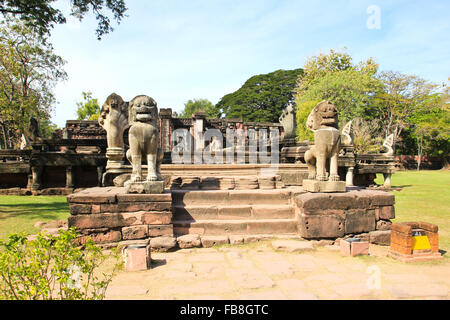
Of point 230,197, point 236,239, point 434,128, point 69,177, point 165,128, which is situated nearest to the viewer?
point 236,239

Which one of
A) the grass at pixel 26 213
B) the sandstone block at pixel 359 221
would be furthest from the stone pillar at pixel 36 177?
the sandstone block at pixel 359 221

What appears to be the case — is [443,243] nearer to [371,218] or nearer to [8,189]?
[371,218]

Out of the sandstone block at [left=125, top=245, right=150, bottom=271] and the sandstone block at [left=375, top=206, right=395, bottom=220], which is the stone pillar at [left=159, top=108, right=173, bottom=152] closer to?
the sandstone block at [left=375, top=206, right=395, bottom=220]

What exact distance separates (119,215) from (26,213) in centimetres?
351

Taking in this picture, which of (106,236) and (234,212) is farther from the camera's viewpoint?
(234,212)

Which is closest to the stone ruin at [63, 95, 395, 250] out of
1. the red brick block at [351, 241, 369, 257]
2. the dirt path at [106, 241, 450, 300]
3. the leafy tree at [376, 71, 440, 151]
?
the dirt path at [106, 241, 450, 300]

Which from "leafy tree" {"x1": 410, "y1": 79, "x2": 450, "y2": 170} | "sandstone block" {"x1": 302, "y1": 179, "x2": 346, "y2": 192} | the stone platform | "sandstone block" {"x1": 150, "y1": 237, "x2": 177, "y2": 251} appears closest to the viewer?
"sandstone block" {"x1": 150, "y1": 237, "x2": 177, "y2": 251}

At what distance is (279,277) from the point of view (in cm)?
320

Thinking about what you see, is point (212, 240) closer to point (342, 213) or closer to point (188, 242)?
point (188, 242)

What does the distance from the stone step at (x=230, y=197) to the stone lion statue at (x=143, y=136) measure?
2.15ft

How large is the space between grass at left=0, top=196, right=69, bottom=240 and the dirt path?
319 cm

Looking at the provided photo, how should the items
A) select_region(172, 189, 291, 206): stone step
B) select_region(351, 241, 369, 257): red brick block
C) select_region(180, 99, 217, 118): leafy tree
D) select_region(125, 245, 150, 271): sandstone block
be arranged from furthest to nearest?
select_region(180, 99, 217, 118): leafy tree, select_region(172, 189, 291, 206): stone step, select_region(351, 241, 369, 257): red brick block, select_region(125, 245, 150, 271): sandstone block

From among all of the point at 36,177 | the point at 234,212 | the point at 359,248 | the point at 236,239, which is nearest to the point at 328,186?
the point at 359,248

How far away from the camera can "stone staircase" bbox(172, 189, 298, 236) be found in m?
4.69
